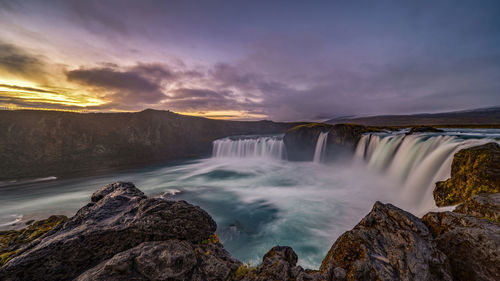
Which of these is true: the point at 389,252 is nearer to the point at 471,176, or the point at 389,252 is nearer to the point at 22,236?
the point at 471,176

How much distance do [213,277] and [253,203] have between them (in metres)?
13.5

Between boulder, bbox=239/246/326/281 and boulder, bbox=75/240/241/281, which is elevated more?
boulder, bbox=75/240/241/281

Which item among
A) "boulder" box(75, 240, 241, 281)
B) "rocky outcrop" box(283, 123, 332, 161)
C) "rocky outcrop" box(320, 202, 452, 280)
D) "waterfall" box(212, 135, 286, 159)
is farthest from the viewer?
"waterfall" box(212, 135, 286, 159)

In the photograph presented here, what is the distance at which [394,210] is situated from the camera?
484 centimetres

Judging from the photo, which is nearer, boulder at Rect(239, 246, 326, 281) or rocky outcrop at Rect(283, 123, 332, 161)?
boulder at Rect(239, 246, 326, 281)

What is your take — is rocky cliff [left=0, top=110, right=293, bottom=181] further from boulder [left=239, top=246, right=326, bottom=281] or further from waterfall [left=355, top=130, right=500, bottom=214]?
waterfall [left=355, top=130, right=500, bottom=214]

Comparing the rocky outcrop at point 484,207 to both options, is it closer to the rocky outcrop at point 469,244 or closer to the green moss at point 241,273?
the rocky outcrop at point 469,244

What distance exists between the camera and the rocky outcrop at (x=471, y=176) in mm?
7238

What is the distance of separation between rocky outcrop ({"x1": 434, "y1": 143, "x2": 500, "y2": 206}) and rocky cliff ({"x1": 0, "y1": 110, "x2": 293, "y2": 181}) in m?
51.0

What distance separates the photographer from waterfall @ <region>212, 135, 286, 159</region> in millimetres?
40844

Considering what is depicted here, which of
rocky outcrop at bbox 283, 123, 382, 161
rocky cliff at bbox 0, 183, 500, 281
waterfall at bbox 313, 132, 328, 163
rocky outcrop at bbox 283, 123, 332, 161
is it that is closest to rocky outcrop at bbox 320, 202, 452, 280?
rocky cliff at bbox 0, 183, 500, 281

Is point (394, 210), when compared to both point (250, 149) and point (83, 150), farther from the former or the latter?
point (83, 150)

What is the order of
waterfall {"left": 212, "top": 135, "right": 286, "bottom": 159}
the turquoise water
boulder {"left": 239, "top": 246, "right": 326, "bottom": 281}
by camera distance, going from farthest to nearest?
waterfall {"left": 212, "top": 135, "right": 286, "bottom": 159}, the turquoise water, boulder {"left": 239, "top": 246, "right": 326, "bottom": 281}

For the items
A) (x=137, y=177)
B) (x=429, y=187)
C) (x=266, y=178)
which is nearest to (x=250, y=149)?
(x=266, y=178)
